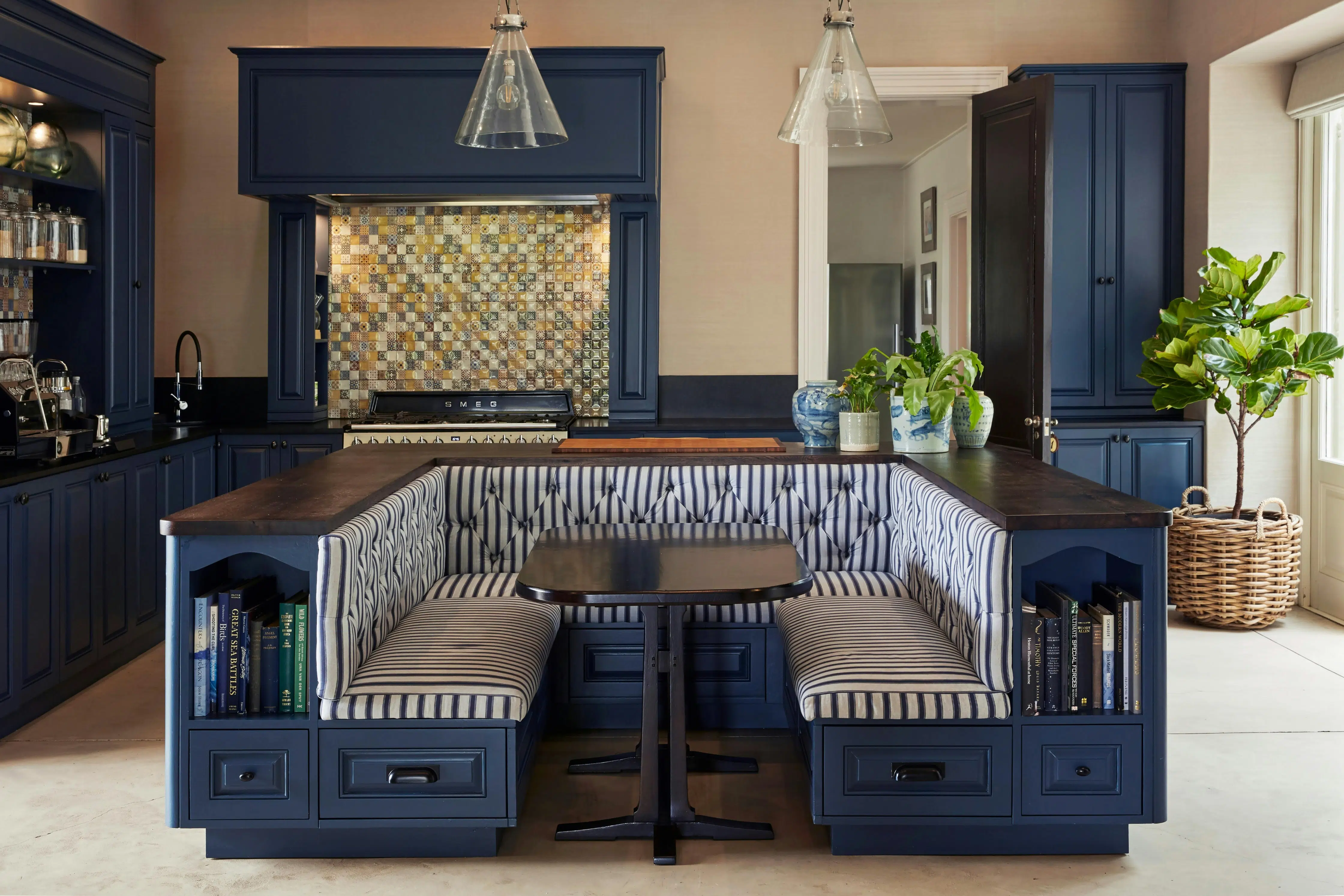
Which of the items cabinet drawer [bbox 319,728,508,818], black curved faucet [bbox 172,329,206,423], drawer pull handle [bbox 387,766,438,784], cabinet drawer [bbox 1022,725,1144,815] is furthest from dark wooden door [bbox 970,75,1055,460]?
black curved faucet [bbox 172,329,206,423]

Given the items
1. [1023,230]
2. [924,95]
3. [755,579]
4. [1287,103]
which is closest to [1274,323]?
[1287,103]

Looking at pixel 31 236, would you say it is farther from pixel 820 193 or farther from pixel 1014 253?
pixel 1014 253

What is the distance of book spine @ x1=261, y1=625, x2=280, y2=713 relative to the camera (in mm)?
2752

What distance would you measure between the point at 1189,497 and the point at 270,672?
14.6 ft

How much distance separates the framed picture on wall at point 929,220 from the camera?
A: 8891 mm

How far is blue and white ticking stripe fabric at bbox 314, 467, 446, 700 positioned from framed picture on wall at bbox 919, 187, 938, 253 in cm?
624

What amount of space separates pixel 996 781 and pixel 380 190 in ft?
12.9


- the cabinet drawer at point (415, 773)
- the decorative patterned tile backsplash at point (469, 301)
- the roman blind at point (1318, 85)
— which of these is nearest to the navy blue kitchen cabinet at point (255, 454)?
the decorative patterned tile backsplash at point (469, 301)

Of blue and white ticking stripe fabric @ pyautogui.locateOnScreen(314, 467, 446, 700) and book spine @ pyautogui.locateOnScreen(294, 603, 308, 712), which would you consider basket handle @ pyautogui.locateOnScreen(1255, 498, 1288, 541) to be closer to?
blue and white ticking stripe fabric @ pyautogui.locateOnScreen(314, 467, 446, 700)

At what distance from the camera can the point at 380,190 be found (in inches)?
209

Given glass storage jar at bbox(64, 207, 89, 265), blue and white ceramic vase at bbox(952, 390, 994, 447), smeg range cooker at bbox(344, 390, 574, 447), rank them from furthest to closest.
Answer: smeg range cooker at bbox(344, 390, 574, 447) → glass storage jar at bbox(64, 207, 89, 265) → blue and white ceramic vase at bbox(952, 390, 994, 447)

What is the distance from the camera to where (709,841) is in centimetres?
288

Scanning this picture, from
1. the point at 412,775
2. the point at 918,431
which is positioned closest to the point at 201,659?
the point at 412,775

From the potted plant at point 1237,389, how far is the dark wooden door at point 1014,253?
66 cm
